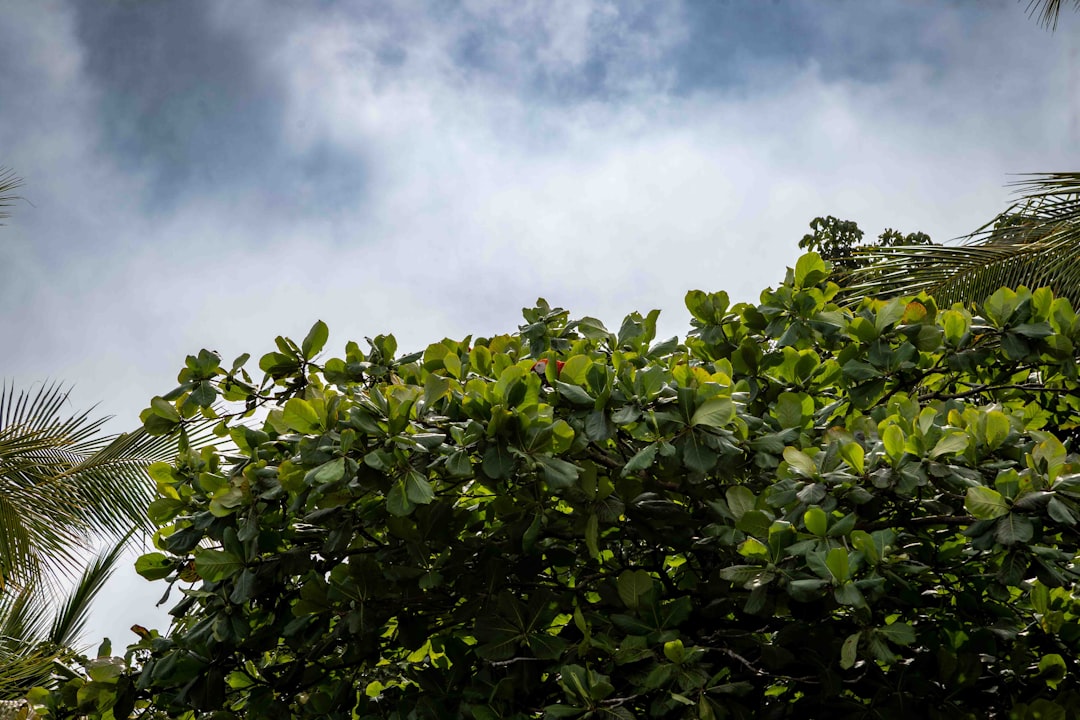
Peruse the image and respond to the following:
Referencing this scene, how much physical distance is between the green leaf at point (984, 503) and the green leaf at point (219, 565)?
190 centimetres

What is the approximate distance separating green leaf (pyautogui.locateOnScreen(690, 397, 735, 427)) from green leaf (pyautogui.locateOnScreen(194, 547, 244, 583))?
1.33 metres

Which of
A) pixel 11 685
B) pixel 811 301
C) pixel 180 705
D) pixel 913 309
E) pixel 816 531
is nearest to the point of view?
pixel 816 531

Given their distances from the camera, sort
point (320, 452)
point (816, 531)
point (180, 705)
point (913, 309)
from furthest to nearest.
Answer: point (913, 309)
point (180, 705)
point (320, 452)
point (816, 531)

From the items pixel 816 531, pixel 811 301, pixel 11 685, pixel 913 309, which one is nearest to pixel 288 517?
pixel 816 531

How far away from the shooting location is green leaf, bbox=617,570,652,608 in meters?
2.48

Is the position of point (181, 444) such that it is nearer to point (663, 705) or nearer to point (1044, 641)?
point (663, 705)

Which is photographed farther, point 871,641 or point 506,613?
point 506,613

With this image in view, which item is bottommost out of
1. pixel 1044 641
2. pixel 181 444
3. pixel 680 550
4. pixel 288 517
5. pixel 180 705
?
pixel 1044 641

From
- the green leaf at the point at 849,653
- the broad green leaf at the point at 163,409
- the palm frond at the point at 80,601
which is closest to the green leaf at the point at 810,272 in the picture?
the green leaf at the point at 849,653

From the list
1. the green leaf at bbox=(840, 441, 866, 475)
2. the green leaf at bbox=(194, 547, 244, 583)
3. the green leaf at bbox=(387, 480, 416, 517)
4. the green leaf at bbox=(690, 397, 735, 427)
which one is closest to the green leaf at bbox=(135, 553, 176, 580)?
the green leaf at bbox=(194, 547, 244, 583)

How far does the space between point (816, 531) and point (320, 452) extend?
1.24 metres

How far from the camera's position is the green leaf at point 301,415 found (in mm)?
2496

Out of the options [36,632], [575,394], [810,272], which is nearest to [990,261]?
[810,272]

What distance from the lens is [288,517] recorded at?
110 inches
